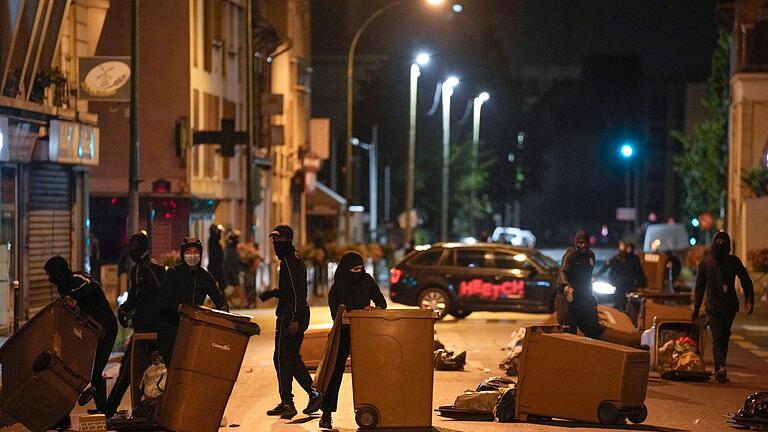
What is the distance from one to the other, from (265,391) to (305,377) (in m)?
2.52

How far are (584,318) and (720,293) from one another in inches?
64.3

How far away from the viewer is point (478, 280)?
88.9ft

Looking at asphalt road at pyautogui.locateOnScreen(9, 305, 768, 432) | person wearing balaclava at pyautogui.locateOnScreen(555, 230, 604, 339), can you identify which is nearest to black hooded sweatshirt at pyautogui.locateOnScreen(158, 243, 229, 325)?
asphalt road at pyautogui.locateOnScreen(9, 305, 768, 432)

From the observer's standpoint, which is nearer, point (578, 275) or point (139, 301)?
point (139, 301)

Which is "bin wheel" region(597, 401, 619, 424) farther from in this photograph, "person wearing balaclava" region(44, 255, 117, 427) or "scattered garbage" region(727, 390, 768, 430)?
"person wearing balaclava" region(44, 255, 117, 427)

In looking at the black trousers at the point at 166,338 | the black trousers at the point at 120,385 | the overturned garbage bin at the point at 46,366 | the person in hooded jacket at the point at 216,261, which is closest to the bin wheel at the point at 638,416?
the black trousers at the point at 166,338

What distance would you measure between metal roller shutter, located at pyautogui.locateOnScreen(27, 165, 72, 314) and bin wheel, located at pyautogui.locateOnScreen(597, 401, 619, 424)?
14653mm

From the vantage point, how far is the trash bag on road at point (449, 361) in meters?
17.6

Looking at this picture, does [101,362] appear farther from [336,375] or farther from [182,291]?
[336,375]

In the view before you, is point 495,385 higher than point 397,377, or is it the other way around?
point 397,377

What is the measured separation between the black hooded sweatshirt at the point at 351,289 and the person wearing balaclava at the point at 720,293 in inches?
201

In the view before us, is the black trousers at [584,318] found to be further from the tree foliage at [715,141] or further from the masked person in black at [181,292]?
the tree foliage at [715,141]

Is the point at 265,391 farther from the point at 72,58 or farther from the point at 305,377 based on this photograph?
the point at 72,58

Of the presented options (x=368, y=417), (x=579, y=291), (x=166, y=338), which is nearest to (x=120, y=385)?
(x=166, y=338)
